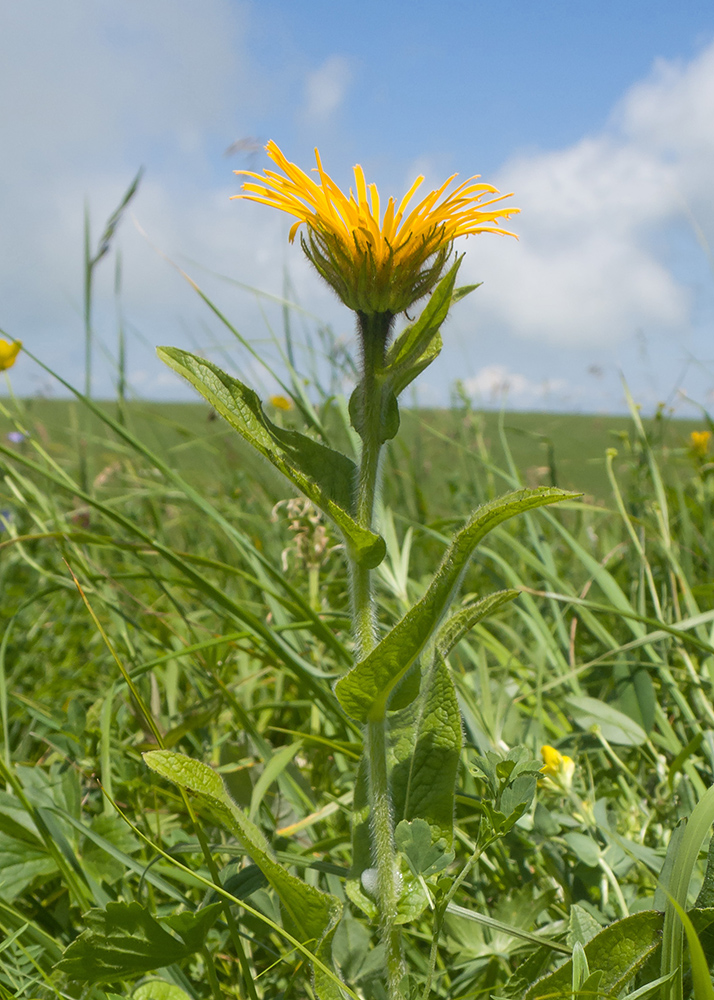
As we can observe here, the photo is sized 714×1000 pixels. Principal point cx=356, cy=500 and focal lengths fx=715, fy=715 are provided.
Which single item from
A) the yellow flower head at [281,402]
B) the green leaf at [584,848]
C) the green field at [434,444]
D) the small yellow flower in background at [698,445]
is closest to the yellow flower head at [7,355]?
the green field at [434,444]

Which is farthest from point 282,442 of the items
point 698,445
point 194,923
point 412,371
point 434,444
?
point 434,444

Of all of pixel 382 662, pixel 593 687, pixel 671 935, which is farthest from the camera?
pixel 593 687

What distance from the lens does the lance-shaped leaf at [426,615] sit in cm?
89

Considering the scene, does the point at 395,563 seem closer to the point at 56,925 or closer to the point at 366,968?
the point at 366,968

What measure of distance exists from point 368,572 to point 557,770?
→ 54cm

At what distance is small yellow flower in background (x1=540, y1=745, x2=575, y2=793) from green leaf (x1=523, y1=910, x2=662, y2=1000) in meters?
0.32

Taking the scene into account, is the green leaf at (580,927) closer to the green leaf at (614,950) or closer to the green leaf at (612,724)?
the green leaf at (614,950)

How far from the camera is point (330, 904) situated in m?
0.97

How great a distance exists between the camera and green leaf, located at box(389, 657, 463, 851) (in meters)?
1.03

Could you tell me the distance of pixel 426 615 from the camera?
0.90 m

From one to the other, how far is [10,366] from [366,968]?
77.6 inches

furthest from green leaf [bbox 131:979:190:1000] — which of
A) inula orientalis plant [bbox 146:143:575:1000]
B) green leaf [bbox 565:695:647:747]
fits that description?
green leaf [bbox 565:695:647:747]

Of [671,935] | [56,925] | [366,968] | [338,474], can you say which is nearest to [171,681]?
[56,925]

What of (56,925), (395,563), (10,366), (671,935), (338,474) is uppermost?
(10,366)
